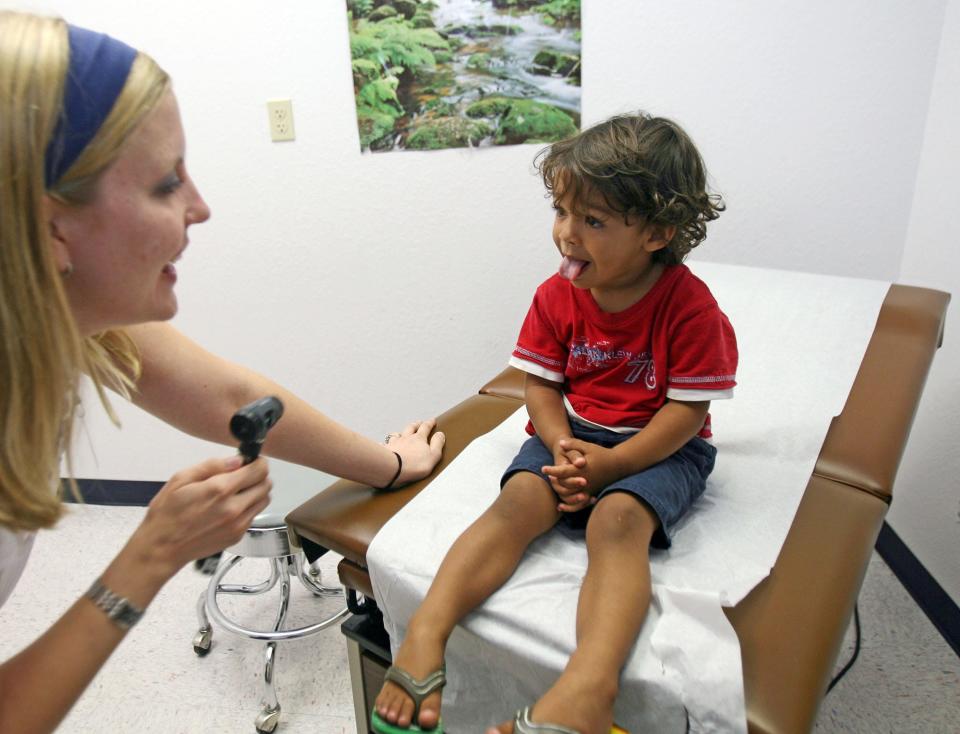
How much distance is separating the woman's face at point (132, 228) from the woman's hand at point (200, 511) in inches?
8.4

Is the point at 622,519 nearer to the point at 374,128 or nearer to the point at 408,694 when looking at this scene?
the point at 408,694

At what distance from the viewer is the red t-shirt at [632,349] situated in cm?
105

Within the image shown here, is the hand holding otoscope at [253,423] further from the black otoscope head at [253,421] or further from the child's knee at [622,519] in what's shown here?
the child's knee at [622,519]

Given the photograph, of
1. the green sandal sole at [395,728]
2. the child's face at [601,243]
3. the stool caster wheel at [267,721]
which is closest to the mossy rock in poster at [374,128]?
the child's face at [601,243]

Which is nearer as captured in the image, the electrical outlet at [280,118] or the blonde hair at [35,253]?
the blonde hair at [35,253]

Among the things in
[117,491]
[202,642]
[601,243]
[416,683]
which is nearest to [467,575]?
[416,683]

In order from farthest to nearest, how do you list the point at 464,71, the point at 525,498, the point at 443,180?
the point at 443,180 → the point at 464,71 → the point at 525,498

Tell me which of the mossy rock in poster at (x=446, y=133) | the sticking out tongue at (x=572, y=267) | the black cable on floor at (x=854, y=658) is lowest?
the black cable on floor at (x=854, y=658)

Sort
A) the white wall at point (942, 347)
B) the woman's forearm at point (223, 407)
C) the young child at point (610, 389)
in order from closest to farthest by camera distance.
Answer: the young child at point (610, 389) → the woman's forearm at point (223, 407) → the white wall at point (942, 347)

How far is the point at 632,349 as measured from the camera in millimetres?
1107

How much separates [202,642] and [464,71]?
Answer: 1723mm

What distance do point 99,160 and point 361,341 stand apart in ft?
5.20

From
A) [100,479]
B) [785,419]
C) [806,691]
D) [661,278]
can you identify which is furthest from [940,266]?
[100,479]

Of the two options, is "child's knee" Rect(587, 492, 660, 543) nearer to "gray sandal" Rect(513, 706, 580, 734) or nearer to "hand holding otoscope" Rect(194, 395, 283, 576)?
"gray sandal" Rect(513, 706, 580, 734)
